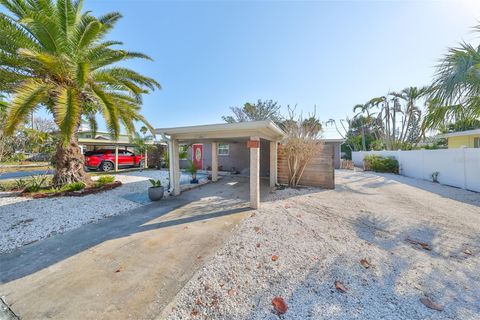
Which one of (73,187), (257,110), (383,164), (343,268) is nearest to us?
(343,268)

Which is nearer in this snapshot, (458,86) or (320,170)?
(458,86)

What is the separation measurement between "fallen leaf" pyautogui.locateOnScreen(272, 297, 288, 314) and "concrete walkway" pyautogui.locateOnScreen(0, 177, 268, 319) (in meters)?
1.24

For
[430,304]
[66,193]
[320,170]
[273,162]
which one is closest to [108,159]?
[66,193]

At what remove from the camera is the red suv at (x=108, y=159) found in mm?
13188

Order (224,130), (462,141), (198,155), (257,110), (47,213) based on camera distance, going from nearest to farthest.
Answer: (47,213), (224,130), (462,141), (198,155), (257,110)

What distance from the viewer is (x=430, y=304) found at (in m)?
2.01

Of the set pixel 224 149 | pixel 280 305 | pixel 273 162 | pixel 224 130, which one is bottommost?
pixel 280 305

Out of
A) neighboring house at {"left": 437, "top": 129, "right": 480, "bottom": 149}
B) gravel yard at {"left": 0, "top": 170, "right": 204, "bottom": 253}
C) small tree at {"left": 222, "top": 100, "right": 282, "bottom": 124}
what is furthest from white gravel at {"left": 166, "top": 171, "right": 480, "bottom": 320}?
small tree at {"left": 222, "top": 100, "right": 282, "bottom": 124}

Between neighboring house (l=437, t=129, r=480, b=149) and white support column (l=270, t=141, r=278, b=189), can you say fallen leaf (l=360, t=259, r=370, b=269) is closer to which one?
white support column (l=270, t=141, r=278, b=189)

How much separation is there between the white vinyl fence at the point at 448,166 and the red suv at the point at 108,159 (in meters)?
19.9

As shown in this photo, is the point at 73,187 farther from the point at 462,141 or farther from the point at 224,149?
the point at 462,141

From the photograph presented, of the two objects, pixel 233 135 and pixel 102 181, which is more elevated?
pixel 233 135

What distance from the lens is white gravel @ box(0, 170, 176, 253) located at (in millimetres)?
3803

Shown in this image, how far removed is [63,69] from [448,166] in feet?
52.2
